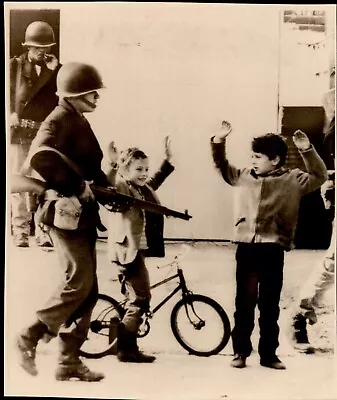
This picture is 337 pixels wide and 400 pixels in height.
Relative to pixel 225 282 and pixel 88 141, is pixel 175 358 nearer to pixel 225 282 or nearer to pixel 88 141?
pixel 225 282

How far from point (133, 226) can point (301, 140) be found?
34 cm

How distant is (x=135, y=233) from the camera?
121cm

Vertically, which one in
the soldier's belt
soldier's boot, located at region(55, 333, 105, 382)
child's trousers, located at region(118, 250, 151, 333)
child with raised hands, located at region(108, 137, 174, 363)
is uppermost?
the soldier's belt

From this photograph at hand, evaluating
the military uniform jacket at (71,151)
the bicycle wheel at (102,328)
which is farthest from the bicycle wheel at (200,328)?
the military uniform jacket at (71,151)

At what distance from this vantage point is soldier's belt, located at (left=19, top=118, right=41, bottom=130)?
3.99ft

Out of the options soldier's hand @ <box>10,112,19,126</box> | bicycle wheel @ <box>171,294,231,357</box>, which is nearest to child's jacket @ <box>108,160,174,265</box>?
bicycle wheel @ <box>171,294,231,357</box>

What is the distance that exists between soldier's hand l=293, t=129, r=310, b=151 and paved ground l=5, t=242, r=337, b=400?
189mm

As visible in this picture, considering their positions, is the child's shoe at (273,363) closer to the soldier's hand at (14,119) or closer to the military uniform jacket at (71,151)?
the military uniform jacket at (71,151)

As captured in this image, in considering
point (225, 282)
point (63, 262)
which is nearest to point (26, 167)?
point (63, 262)

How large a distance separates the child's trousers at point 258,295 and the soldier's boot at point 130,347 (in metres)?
0.17

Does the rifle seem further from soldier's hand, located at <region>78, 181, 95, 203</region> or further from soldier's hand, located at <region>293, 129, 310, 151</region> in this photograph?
soldier's hand, located at <region>293, 129, 310, 151</region>

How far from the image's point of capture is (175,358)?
1.22m

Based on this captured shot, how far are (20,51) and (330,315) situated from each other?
75 cm

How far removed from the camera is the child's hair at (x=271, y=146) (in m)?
1.19
